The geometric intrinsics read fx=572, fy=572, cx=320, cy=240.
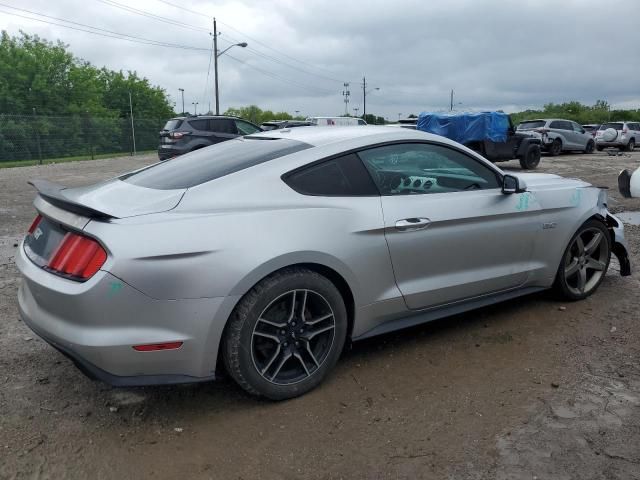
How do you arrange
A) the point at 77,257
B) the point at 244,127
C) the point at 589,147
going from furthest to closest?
the point at 589,147, the point at 244,127, the point at 77,257

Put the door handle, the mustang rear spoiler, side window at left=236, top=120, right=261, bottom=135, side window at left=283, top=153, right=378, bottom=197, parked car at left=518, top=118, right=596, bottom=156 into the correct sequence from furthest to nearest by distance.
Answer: parked car at left=518, top=118, right=596, bottom=156, side window at left=236, top=120, right=261, bottom=135, the door handle, side window at left=283, top=153, right=378, bottom=197, the mustang rear spoiler

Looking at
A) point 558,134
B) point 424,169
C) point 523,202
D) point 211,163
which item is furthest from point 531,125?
point 211,163

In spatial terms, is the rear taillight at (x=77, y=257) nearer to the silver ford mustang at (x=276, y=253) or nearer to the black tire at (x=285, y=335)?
the silver ford mustang at (x=276, y=253)

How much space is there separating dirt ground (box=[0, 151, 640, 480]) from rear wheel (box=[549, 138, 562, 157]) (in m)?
21.2

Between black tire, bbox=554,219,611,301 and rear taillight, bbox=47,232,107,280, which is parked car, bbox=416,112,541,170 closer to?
black tire, bbox=554,219,611,301

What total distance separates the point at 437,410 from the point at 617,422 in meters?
0.89

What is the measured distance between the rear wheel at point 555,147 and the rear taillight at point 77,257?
23502 mm

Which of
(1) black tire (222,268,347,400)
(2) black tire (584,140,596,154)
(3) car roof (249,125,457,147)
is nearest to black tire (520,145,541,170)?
(2) black tire (584,140,596,154)

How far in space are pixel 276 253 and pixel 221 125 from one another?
1547cm

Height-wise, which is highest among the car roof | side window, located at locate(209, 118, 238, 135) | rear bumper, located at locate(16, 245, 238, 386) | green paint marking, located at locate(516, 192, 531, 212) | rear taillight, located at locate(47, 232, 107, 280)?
side window, located at locate(209, 118, 238, 135)

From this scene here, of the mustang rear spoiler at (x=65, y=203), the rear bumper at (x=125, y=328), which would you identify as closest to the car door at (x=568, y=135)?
the mustang rear spoiler at (x=65, y=203)

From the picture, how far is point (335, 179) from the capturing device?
3309 mm

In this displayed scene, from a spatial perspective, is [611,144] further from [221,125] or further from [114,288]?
[114,288]

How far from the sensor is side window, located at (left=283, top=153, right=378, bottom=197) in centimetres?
320
